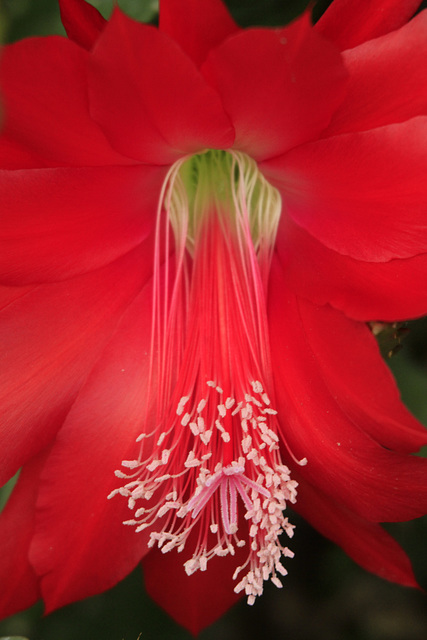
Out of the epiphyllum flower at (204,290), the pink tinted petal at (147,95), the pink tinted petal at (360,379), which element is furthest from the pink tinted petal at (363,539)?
the pink tinted petal at (147,95)

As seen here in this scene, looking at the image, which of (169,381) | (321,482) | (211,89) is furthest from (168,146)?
(321,482)

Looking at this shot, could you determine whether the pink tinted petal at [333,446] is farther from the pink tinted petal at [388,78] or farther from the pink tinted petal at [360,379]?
the pink tinted petal at [388,78]

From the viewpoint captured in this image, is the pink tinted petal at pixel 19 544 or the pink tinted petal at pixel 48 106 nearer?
the pink tinted petal at pixel 48 106

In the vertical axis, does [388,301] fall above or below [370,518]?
above

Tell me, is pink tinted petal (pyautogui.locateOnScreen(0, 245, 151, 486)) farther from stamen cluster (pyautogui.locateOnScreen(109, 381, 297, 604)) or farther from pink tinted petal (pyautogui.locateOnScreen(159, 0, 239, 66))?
pink tinted petal (pyautogui.locateOnScreen(159, 0, 239, 66))

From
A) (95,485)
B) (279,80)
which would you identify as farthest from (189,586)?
(279,80)

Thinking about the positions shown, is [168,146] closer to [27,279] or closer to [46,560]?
[27,279]
